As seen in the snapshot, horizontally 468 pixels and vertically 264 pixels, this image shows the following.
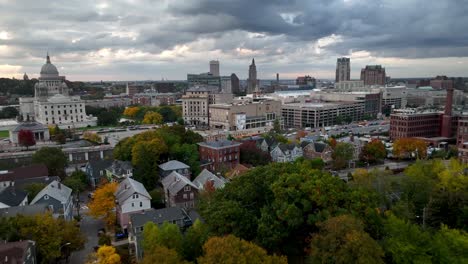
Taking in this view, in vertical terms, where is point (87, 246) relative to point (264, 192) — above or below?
below

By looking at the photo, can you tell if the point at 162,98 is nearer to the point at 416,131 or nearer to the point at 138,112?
the point at 138,112

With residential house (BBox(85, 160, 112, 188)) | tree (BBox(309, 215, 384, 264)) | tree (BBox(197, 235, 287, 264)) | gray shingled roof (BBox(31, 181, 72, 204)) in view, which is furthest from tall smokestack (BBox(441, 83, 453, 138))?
gray shingled roof (BBox(31, 181, 72, 204))

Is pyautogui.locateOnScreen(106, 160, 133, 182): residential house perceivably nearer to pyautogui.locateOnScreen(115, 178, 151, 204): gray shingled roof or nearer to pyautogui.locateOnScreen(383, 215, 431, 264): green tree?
pyautogui.locateOnScreen(115, 178, 151, 204): gray shingled roof

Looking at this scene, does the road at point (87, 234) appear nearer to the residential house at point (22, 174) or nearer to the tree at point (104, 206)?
the tree at point (104, 206)

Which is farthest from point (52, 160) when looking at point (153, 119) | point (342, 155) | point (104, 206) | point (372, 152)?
point (153, 119)

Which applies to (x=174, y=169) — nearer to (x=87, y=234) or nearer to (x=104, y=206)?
(x=104, y=206)

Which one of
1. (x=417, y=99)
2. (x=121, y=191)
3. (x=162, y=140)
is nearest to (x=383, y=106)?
(x=417, y=99)
